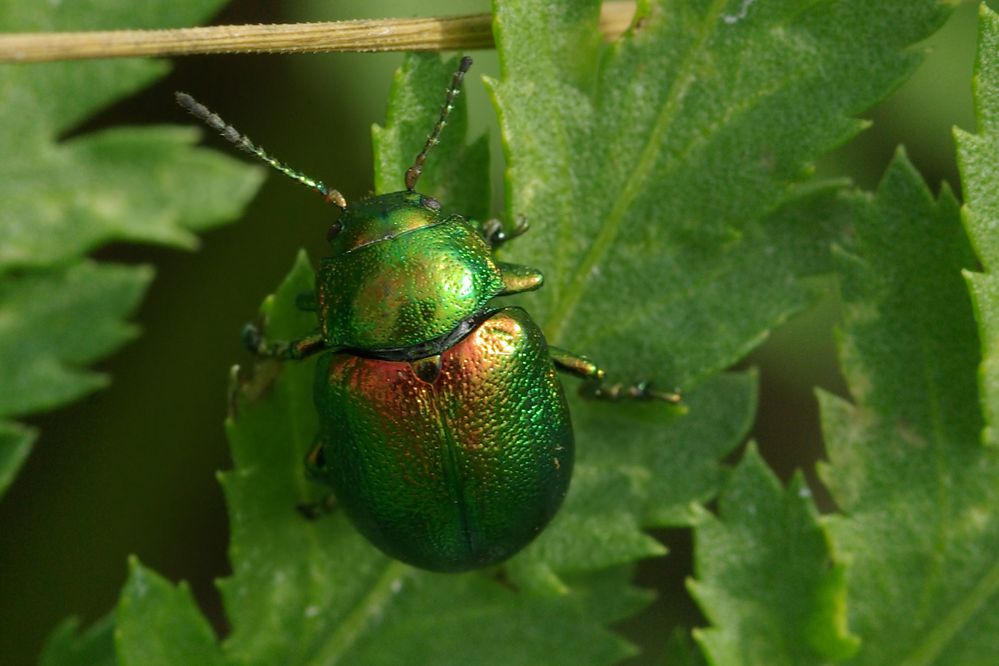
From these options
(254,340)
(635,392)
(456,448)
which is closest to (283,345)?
(254,340)

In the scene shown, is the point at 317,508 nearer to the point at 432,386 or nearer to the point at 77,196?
the point at 432,386

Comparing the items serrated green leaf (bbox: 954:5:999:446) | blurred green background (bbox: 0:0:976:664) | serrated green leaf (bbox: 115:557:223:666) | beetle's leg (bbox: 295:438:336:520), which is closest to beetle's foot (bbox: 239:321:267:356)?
beetle's leg (bbox: 295:438:336:520)

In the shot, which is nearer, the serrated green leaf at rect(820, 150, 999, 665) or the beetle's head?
the serrated green leaf at rect(820, 150, 999, 665)

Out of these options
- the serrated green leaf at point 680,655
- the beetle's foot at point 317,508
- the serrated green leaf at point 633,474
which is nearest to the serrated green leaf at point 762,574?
the serrated green leaf at point 633,474

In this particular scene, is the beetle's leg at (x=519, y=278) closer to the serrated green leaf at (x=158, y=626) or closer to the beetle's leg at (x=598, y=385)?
the beetle's leg at (x=598, y=385)

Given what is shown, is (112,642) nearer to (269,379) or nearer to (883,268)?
(269,379)

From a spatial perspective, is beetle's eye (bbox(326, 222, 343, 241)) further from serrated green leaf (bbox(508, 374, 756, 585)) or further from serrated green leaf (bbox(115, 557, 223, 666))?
serrated green leaf (bbox(115, 557, 223, 666))
